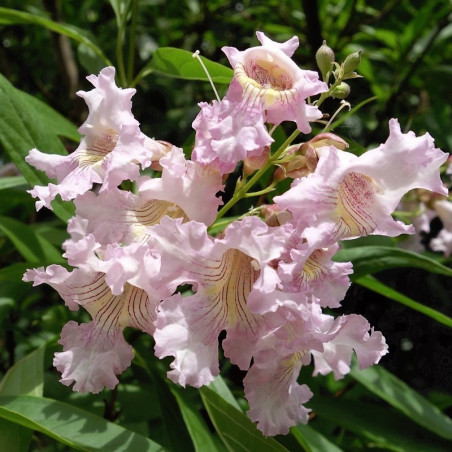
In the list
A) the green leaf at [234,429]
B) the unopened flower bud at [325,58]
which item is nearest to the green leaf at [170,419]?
the green leaf at [234,429]

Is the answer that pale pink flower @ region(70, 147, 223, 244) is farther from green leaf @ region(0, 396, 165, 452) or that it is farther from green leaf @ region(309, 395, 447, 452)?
green leaf @ region(309, 395, 447, 452)

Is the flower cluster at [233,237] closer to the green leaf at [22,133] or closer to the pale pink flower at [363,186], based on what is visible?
the pale pink flower at [363,186]

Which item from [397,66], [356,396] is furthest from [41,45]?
[356,396]

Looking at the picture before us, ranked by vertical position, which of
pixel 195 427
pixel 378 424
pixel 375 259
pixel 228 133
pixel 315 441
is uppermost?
pixel 228 133

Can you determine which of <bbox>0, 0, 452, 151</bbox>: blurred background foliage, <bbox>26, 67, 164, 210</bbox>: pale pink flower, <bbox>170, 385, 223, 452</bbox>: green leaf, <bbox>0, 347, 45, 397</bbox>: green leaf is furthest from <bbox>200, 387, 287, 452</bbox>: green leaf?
<bbox>0, 0, 452, 151</bbox>: blurred background foliage

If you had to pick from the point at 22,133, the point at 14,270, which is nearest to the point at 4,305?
the point at 14,270

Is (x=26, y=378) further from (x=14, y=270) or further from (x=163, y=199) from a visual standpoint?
(x=163, y=199)
